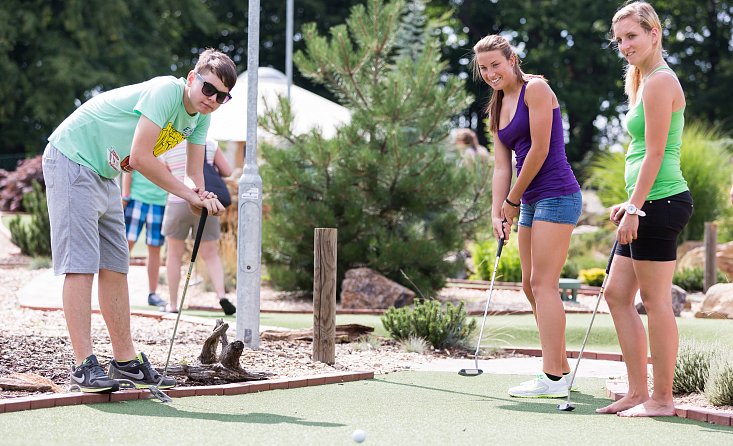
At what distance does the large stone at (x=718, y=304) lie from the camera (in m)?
8.55

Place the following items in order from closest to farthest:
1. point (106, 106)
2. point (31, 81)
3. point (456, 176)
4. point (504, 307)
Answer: point (106, 106) → point (504, 307) → point (456, 176) → point (31, 81)

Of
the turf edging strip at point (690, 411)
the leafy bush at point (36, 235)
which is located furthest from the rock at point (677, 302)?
the leafy bush at point (36, 235)

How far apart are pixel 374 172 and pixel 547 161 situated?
5264mm

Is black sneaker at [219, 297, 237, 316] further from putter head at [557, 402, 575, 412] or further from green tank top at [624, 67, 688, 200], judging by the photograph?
green tank top at [624, 67, 688, 200]

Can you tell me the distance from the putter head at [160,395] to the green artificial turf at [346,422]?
2.0 inches

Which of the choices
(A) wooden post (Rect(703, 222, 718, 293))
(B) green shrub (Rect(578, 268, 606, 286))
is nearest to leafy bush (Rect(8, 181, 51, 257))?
(B) green shrub (Rect(578, 268, 606, 286))

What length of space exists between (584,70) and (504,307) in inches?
1073

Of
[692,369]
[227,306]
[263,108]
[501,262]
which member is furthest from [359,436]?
[501,262]

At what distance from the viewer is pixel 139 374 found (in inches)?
192

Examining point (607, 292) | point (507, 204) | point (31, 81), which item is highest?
point (31, 81)

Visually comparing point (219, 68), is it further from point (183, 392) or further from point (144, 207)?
point (144, 207)

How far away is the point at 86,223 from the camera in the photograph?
464cm

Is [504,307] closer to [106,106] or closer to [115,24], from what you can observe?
[106,106]

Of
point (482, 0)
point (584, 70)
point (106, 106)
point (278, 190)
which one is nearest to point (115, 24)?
point (482, 0)
